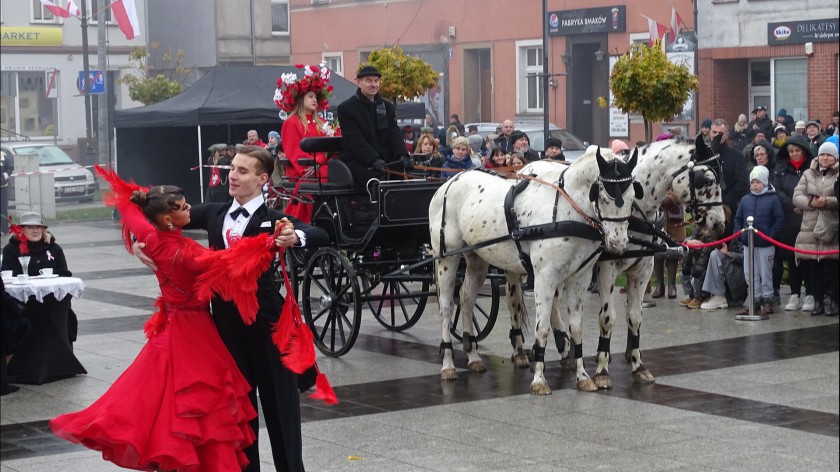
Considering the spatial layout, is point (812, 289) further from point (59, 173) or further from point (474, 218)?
point (59, 173)

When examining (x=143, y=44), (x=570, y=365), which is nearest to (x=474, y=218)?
(x=570, y=365)

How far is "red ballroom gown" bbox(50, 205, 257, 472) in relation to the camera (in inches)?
245

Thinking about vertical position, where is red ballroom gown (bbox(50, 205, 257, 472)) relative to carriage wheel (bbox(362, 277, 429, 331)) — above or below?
above

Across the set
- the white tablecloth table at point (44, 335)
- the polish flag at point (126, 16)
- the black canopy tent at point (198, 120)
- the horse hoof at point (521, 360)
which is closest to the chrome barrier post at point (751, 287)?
the horse hoof at point (521, 360)

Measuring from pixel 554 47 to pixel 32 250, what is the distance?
87.9 feet

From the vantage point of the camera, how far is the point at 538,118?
122 feet

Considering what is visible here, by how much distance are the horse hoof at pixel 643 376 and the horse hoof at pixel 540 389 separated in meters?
0.78

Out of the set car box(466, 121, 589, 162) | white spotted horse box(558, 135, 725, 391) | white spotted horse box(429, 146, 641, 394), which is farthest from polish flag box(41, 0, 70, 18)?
white spotted horse box(558, 135, 725, 391)

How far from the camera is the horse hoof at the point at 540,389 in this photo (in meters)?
9.86

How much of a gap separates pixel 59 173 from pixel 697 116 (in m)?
16.0

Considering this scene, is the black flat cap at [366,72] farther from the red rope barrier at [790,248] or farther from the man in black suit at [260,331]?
the man in black suit at [260,331]

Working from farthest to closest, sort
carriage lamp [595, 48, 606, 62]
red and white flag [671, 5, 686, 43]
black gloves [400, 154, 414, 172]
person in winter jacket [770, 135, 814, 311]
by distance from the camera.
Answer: carriage lamp [595, 48, 606, 62], red and white flag [671, 5, 686, 43], person in winter jacket [770, 135, 814, 311], black gloves [400, 154, 414, 172]

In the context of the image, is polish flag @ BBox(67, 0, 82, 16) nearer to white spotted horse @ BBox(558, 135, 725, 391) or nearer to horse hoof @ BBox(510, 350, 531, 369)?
horse hoof @ BBox(510, 350, 531, 369)

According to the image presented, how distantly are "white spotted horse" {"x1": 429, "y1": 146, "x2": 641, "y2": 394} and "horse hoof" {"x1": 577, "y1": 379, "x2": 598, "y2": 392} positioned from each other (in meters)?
0.29
